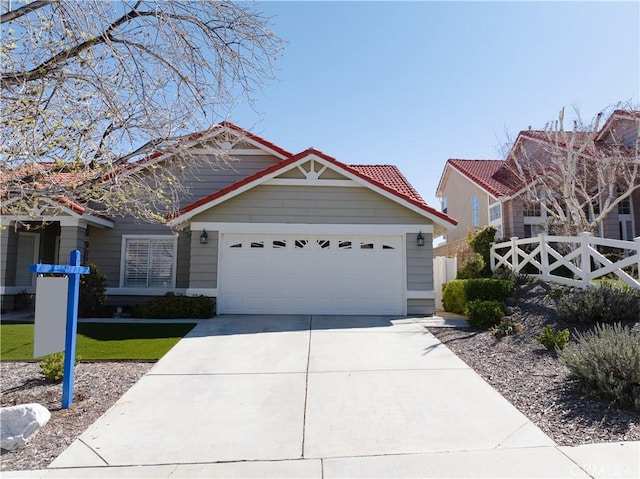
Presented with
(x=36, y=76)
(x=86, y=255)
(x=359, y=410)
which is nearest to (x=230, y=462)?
(x=359, y=410)

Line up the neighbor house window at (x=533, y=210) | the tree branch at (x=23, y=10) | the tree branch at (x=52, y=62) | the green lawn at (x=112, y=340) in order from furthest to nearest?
the neighbor house window at (x=533, y=210)
the green lawn at (x=112, y=340)
the tree branch at (x=52, y=62)
the tree branch at (x=23, y=10)

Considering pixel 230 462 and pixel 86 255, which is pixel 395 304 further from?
pixel 86 255

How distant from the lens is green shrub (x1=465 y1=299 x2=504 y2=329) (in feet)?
27.9

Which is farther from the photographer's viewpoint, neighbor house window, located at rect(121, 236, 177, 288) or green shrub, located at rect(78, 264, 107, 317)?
neighbor house window, located at rect(121, 236, 177, 288)

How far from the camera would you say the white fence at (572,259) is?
8.22 m

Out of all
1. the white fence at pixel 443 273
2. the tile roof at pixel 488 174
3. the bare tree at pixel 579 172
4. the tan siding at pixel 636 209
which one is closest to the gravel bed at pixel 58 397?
the white fence at pixel 443 273

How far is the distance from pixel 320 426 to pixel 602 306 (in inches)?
238

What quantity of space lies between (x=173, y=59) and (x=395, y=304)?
8.06m

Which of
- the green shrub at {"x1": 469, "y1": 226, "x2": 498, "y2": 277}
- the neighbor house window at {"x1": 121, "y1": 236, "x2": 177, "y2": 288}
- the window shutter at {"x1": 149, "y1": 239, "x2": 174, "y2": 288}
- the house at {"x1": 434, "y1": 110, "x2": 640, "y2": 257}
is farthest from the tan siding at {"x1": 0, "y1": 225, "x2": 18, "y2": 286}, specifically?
the house at {"x1": 434, "y1": 110, "x2": 640, "y2": 257}

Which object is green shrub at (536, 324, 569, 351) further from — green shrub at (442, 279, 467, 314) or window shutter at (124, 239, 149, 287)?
window shutter at (124, 239, 149, 287)

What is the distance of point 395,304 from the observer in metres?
11.0

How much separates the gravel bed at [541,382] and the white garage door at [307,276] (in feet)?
8.06

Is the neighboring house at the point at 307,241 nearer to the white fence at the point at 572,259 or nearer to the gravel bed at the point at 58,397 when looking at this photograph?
the white fence at the point at 572,259

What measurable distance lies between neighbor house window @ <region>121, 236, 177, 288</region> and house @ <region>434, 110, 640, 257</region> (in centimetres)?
1125
